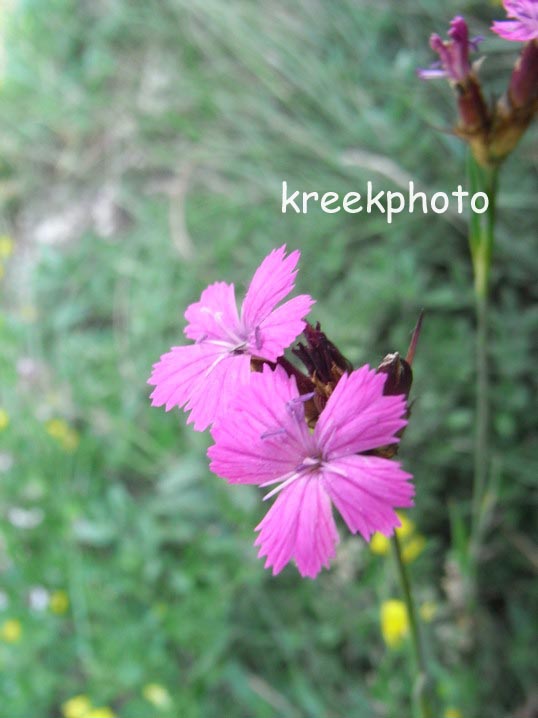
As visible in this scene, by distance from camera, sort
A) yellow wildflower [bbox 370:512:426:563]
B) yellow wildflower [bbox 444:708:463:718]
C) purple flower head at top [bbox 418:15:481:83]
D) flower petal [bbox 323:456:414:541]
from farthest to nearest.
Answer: yellow wildflower [bbox 370:512:426:563]
yellow wildflower [bbox 444:708:463:718]
purple flower head at top [bbox 418:15:481:83]
flower petal [bbox 323:456:414:541]

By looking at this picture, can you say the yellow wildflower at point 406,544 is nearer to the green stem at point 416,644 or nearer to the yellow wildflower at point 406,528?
the yellow wildflower at point 406,528

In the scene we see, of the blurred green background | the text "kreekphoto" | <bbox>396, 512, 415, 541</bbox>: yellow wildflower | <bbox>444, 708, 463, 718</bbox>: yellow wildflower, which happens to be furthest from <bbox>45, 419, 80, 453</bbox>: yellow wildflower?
<bbox>444, 708, 463, 718</bbox>: yellow wildflower

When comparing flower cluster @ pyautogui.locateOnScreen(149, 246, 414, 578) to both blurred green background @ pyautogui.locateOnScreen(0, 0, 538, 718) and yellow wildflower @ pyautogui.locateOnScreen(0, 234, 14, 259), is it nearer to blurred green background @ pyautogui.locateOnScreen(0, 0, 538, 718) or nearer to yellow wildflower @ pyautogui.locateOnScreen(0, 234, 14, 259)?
blurred green background @ pyautogui.locateOnScreen(0, 0, 538, 718)

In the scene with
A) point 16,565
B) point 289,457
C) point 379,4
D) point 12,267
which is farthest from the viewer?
point 12,267

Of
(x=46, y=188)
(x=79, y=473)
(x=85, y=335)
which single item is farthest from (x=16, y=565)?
(x=46, y=188)

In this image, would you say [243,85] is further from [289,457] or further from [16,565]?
[289,457]

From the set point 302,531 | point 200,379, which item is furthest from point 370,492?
point 200,379
